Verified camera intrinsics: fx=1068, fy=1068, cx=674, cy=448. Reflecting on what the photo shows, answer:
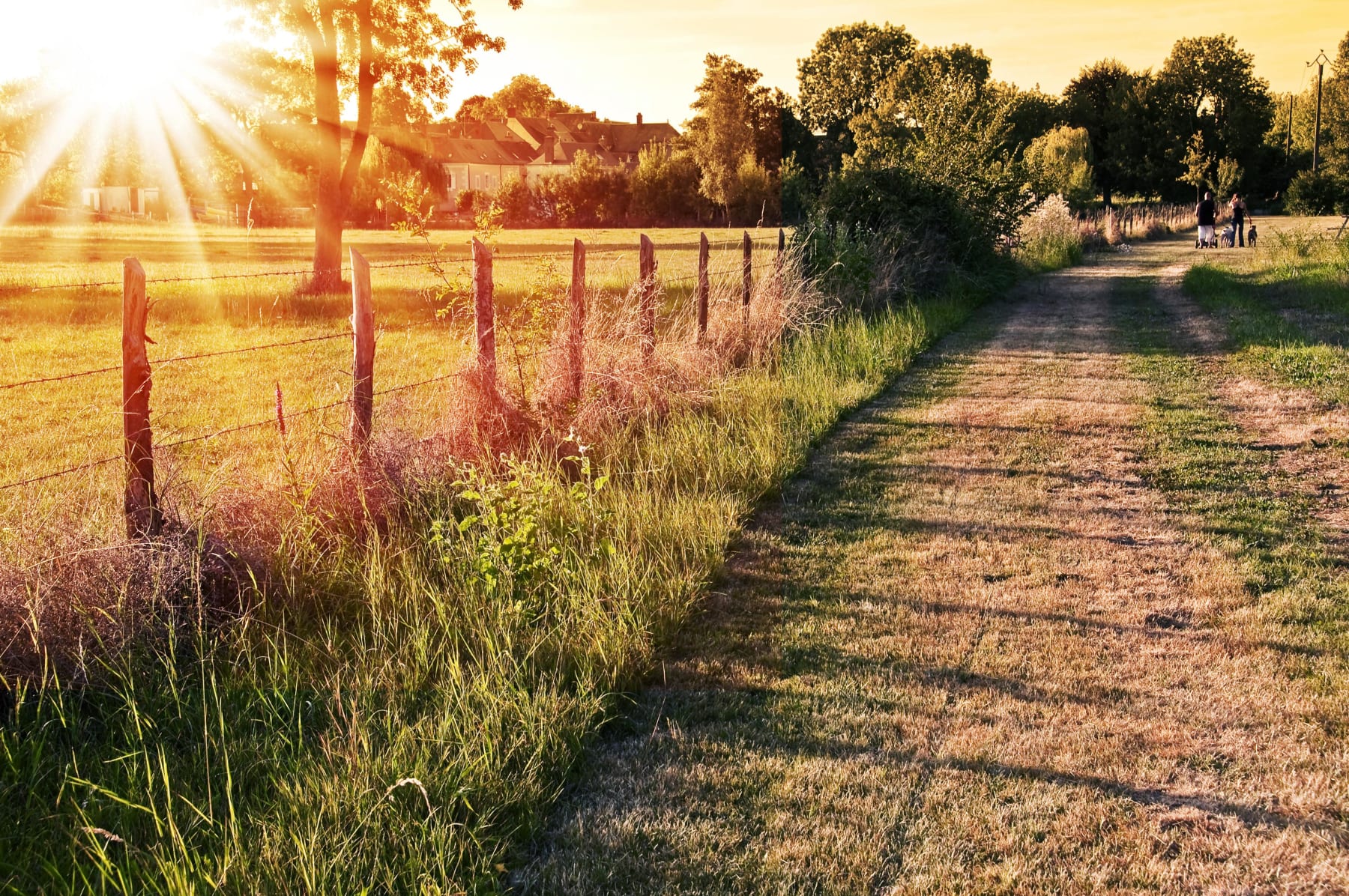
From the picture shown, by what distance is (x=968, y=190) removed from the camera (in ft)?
70.8

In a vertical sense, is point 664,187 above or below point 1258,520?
above

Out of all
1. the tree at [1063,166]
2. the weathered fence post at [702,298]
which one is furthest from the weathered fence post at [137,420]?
the tree at [1063,166]

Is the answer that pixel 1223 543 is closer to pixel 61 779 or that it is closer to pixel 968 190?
pixel 61 779

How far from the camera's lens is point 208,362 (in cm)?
1420

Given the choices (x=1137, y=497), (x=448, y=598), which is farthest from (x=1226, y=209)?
(x=448, y=598)

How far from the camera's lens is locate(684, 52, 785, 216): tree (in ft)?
223

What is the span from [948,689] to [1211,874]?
1.41m

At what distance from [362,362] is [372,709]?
268 centimetres

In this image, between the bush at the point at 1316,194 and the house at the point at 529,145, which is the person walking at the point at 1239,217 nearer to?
the bush at the point at 1316,194

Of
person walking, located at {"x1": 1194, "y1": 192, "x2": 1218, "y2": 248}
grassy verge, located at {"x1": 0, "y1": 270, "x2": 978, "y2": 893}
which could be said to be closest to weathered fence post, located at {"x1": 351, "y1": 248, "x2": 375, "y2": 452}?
grassy verge, located at {"x1": 0, "y1": 270, "x2": 978, "y2": 893}

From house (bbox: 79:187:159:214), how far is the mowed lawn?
166 feet

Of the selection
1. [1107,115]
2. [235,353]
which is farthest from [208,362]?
[1107,115]

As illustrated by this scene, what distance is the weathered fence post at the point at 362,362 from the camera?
244 inches

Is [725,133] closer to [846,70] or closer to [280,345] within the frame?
[846,70]
